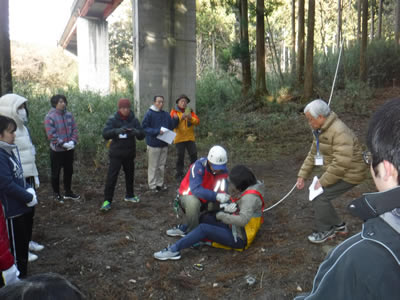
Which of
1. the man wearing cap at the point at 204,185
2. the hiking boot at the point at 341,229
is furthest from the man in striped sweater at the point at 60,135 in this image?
the hiking boot at the point at 341,229

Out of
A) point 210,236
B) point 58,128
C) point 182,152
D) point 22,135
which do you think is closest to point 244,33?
point 182,152

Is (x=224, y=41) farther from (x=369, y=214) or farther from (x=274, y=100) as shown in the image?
(x=369, y=214)

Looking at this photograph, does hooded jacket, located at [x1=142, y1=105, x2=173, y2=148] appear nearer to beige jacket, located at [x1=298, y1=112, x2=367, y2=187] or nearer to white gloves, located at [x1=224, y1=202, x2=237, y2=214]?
white gloves, located at [x1=224, y1=202, x2=237, y2=214]

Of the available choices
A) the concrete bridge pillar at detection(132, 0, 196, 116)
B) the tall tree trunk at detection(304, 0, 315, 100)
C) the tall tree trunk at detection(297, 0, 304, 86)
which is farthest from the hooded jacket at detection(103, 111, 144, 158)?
the tall tree trunk at detection(297, 0, 304, 86)

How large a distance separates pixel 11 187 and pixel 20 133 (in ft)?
4.49

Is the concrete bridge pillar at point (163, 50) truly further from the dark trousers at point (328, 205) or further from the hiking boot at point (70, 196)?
Result: the dark trousers at point (328, 205)

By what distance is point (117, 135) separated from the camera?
18.4ft

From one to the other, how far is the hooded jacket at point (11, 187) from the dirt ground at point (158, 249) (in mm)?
946

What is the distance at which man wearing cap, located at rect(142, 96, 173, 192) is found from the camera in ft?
21.5

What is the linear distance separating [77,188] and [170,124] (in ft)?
7.29

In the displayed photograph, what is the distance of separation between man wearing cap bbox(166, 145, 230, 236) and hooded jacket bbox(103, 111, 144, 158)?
1543mm

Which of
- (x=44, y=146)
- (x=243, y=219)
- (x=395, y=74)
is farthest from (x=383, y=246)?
(x=395, y=74)

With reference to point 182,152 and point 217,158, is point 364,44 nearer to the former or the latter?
point 182,152

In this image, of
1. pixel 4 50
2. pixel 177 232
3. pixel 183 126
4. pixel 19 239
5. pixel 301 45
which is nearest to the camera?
pixel 19 239
